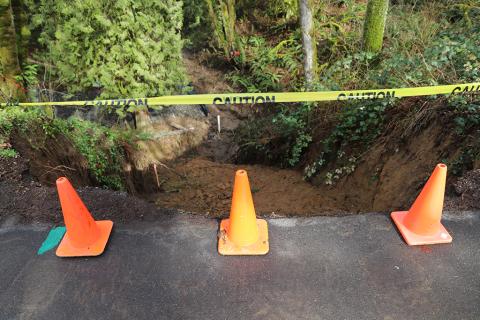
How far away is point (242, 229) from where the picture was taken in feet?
9.70

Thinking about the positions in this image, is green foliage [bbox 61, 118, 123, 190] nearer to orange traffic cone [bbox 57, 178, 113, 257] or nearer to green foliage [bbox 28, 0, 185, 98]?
green foliage [bbox 28, 0, 185, 98]

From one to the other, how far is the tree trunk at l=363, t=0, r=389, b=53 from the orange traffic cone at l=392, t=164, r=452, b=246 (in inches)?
174

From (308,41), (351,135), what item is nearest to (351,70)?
(308,41)

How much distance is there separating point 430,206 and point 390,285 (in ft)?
2.64

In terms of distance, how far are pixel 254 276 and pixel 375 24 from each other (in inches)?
223

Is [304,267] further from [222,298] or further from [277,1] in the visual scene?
[277,1]

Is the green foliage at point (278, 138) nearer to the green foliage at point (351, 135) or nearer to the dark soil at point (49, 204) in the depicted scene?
the green foliage at point (351, 135)

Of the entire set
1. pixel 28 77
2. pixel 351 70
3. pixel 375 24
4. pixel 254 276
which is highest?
pixel 375 24

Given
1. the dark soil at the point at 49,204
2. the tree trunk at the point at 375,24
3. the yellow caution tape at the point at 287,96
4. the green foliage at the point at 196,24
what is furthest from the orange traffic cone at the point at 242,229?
the green foliage at the point at 196,24

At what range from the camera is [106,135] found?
5.12 metres

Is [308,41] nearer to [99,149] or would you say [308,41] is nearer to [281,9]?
[99,149]

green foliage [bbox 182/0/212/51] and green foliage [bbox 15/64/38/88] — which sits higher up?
green foliage [bbox 182/0/212/51]

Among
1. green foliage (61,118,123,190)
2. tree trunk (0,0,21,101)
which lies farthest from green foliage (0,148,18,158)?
tree trunk (0,0,21,101)

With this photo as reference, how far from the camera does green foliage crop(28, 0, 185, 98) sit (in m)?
4.80
